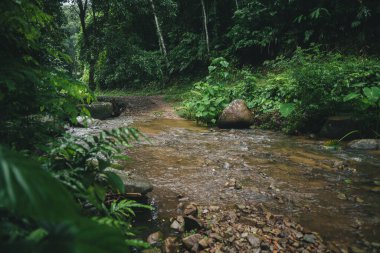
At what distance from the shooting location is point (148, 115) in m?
10.2

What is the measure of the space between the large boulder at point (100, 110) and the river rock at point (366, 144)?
23.4 feet

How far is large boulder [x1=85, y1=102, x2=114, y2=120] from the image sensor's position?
9.30 metres

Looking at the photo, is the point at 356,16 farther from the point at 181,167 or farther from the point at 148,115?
the point at 181,167

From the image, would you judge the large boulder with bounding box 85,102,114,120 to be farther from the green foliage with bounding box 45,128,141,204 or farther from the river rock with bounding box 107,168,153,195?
the green foliage with bounding box 45,128,141,204

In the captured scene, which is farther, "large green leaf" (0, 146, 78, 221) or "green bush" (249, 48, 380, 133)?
"green bush" (249, 48, 380, 133)

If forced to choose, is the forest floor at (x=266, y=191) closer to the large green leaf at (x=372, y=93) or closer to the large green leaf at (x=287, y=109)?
the large green leaf at (x=287, y=109)

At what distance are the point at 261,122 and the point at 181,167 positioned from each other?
4115mm

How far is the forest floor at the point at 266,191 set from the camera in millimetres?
2510

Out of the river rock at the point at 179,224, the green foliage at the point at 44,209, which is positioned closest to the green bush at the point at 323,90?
the river rock at the point at 179,224

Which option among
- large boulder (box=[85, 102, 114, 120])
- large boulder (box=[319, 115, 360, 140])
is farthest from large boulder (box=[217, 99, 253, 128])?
large boulder (box=[85, 102, 114, 120])

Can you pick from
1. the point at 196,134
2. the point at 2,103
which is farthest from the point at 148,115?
the point at 2,103

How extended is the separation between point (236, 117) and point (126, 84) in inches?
632

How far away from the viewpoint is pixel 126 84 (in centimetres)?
2228

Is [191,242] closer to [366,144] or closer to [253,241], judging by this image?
[253,241]
